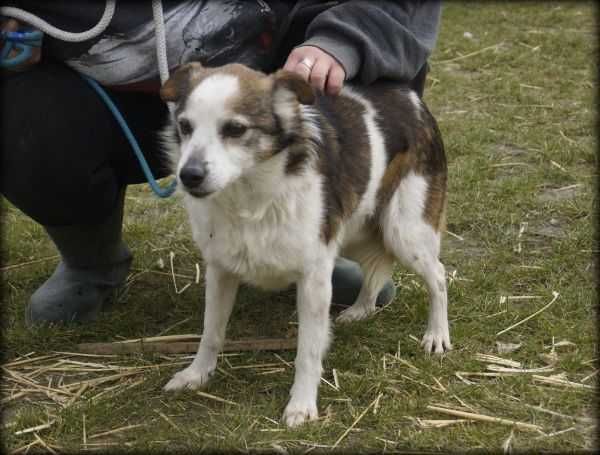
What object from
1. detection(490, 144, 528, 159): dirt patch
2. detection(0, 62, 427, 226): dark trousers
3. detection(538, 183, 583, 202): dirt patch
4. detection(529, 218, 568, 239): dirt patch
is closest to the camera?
detection(0, 62, 427, 226): dark trousers

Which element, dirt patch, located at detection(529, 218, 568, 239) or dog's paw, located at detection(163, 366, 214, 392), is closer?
dog's paw, located at detection(163, 366, 214, 392)

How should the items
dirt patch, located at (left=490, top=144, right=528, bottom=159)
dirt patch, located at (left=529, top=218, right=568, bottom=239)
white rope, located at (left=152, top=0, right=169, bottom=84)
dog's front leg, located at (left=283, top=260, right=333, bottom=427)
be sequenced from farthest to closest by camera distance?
dirt patch, located at (left=490, top=144, right=528, bottom=159) < dirt patch, located at (left=529, top=218, right=568, bottom=239) < white rope, located at (left=152, top=0, right=169, bottom=84) < dog's front leg, located at (left=283, top=260, right=333, bottom=427)

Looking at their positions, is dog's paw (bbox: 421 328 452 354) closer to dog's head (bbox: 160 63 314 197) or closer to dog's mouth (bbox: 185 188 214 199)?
dog's head (bbox: 160 63 314 197)

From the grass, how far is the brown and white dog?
0.47ft

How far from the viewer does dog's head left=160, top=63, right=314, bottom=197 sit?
2.41 m

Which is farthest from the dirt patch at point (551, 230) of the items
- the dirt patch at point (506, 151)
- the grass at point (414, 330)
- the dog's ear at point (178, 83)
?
the dog's ear at point (178, 83)

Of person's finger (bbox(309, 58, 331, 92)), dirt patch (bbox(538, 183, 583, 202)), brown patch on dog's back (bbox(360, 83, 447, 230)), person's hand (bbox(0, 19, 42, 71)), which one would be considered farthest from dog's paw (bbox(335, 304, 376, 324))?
person's hand (bbox(0, 19, 42, 71))

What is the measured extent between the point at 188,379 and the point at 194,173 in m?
0.82

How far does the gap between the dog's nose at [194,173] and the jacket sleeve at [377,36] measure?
0.70m

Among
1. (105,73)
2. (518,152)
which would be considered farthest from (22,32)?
(518,152)

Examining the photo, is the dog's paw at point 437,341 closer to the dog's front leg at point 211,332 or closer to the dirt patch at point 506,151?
the dog's front leg at point 211,332

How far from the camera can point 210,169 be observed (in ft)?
7.84

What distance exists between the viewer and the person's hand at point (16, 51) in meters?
2.90

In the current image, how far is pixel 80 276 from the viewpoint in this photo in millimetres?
3377
